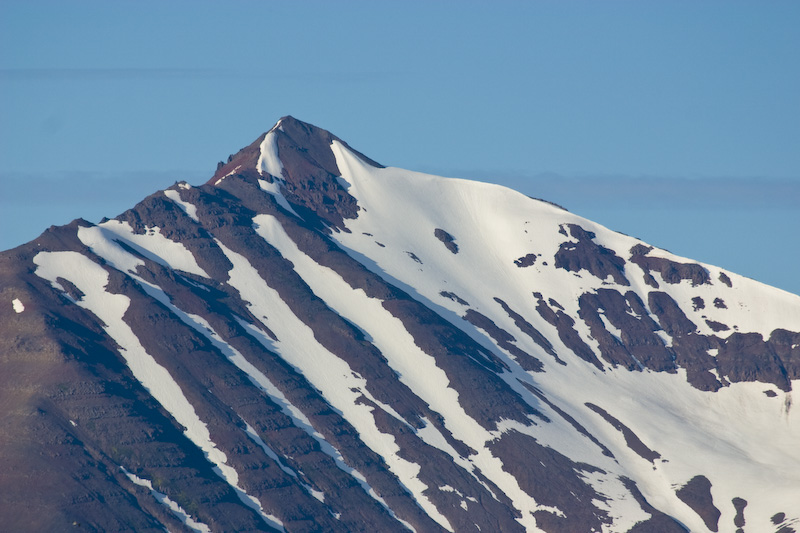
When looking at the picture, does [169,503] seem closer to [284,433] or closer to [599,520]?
[284,433]

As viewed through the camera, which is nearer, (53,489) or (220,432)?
(53,489)

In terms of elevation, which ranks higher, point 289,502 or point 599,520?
point 289,502

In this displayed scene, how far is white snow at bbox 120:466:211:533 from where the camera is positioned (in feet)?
568

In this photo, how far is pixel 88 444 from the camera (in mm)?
181375

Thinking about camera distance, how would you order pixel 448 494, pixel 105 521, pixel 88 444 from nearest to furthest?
pixel 105 521 → pixel 88 444 → pixel 448 494

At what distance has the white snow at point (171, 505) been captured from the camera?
568 feet

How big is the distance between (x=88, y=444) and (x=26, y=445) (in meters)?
7.74

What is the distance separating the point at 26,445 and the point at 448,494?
55.7 meters

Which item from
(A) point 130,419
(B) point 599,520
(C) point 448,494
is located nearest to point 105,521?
(A) point 130,419

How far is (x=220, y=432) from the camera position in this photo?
190750mm

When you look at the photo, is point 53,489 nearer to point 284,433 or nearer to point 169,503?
point 169,503

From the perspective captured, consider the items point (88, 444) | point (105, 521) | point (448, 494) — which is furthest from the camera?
point (448, 494)

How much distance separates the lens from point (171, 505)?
17475 centimetres

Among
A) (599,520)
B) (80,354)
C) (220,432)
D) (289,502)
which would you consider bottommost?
(599,520)
